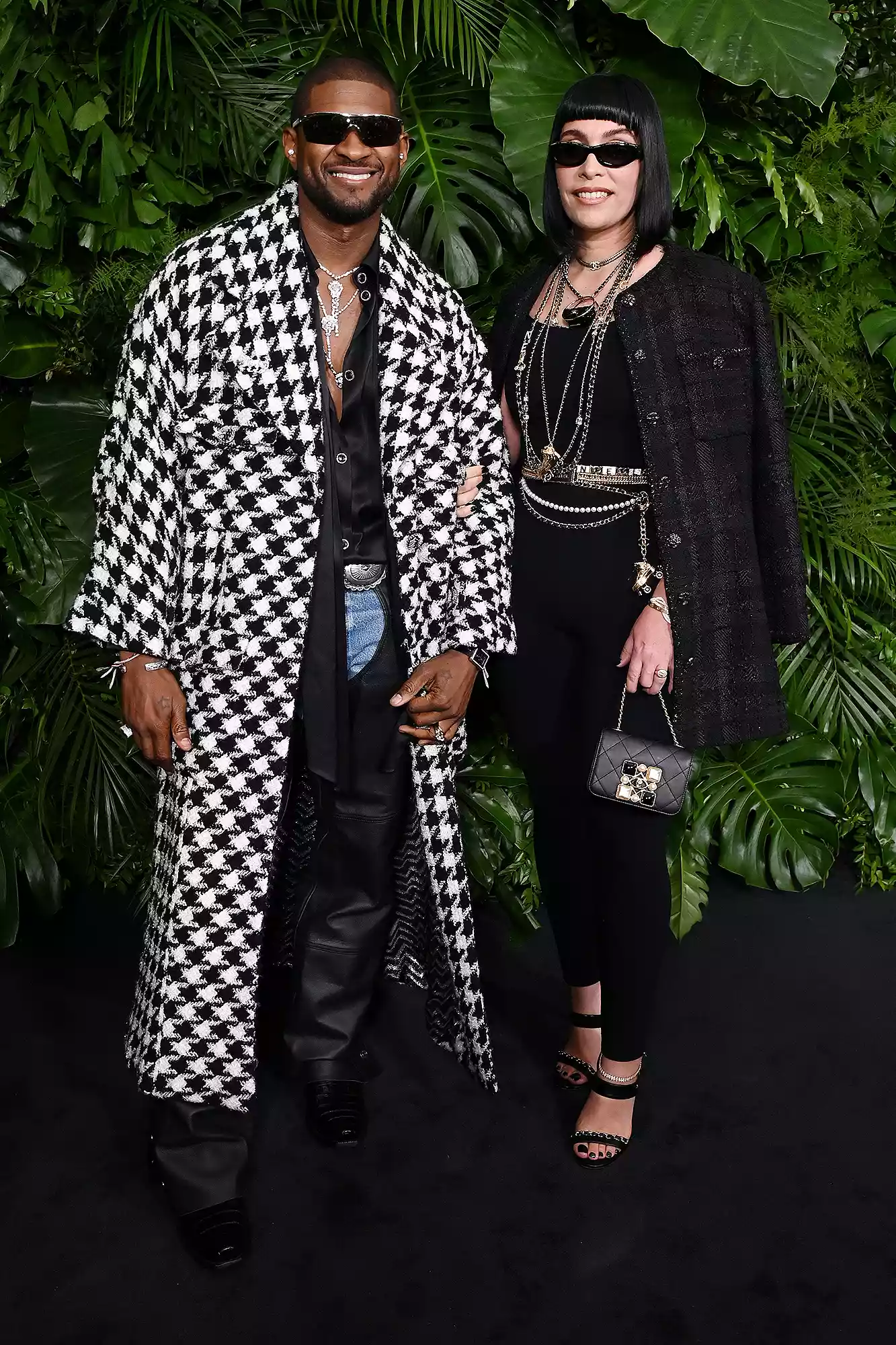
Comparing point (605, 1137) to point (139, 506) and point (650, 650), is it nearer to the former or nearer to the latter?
point (650, 650)

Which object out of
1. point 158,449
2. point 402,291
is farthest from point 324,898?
point 402,291

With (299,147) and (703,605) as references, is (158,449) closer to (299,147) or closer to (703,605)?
(299,147)

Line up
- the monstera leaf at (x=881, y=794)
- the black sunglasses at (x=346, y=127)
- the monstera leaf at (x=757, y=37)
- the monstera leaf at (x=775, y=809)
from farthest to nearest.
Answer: the monstera leaf at (x=881, y=794) → the monstera leaf at (x=775, y=809) → the monstera leaf at (x=757, y=37) → the black sunglasses at (x=346, y=127)

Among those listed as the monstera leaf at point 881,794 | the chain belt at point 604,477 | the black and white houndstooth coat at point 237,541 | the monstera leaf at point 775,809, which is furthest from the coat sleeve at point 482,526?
the monstera leaf at point 881,794

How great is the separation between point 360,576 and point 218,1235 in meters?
1.08

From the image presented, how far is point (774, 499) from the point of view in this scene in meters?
2.17

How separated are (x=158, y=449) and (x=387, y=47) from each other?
1.38 m

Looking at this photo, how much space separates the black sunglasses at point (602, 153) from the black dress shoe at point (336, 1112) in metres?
1.67

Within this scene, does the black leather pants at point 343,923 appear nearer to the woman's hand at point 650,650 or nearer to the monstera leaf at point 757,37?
the woman's hand at point 650,650

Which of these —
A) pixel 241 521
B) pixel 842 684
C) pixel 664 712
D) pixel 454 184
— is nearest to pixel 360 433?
pixel 241 521

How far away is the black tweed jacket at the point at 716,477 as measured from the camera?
6.83ft

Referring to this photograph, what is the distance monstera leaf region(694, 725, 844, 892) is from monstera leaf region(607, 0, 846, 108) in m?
1.49

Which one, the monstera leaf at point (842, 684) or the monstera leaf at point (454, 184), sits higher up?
the monstera leaf at point (454, 184)

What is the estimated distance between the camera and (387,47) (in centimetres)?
290
